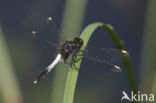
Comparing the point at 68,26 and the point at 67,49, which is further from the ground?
the point at 68,26

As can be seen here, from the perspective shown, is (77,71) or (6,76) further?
(6,76)

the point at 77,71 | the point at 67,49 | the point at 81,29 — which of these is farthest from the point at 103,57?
the point at 81,29

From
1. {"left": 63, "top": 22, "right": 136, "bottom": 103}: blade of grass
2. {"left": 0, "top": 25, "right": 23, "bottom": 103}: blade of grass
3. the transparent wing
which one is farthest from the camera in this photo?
the transparent wing

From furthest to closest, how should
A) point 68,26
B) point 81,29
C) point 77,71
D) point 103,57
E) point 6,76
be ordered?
point 81,29
point 103,57
point 68,26
point 6,76
point 77,71

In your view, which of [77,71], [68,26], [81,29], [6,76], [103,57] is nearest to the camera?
[77,71]

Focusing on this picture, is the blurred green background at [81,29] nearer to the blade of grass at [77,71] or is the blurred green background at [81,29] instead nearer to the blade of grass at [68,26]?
the blade of grass at [68,26]

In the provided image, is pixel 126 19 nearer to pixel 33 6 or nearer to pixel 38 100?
pixel 33 6

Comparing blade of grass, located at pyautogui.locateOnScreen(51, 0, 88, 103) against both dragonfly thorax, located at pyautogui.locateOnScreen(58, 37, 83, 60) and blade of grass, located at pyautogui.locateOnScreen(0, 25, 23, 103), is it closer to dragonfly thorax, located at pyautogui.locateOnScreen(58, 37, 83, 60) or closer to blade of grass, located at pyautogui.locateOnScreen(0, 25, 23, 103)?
dragonfly thorax, located at pyautogui.locateOnScreen(58, 37, 83, 60)

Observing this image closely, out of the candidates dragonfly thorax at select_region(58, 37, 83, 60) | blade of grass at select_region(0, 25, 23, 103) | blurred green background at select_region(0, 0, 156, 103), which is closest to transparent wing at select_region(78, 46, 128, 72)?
dragonfly thorax at select_region(58, 37, 83, 60)

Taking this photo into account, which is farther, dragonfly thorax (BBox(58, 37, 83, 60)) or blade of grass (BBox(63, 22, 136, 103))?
dragonfly thorax (BBox(58, 37, 83, 60))

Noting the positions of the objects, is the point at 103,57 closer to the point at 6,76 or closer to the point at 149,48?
the point at 149,48

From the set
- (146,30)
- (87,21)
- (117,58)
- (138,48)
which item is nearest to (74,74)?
(117,58)
